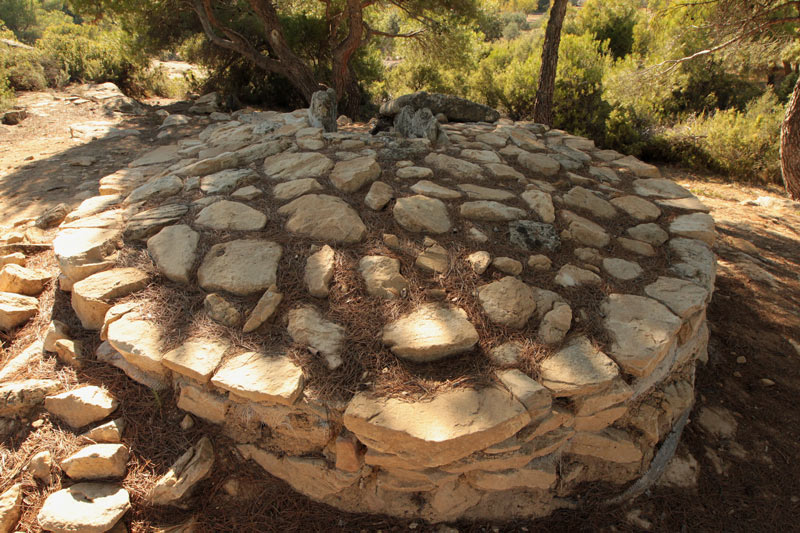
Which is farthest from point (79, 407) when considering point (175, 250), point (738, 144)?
point (738, 144)

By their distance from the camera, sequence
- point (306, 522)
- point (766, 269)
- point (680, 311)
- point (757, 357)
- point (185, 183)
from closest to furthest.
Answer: point (306, 522) < point (680, 311) < point (757, 357) < point (185, 183) < point (766, 269)

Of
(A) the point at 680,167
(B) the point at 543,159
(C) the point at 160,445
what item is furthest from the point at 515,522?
(A) the point at 680,167

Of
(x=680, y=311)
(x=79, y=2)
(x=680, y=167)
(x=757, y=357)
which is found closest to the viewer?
(x=680, y=311)

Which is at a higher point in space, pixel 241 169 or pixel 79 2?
pixel 79 2

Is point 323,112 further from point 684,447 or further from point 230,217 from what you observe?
point 684,447

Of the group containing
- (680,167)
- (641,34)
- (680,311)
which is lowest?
(680,167)

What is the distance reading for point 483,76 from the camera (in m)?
8.62

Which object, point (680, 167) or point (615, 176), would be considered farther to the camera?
point (680, 167)

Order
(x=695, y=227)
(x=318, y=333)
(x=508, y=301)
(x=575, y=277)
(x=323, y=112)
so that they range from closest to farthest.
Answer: (x=318, y=333)
(x=508, y=301)
(x=575, y=277)
(x=695, y=227)
(x=323, y=112)

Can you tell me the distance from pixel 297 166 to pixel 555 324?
2.00 m

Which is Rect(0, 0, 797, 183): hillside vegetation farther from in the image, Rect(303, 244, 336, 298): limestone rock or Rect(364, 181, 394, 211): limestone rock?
Rect(303, 244, 336, 298): limestone rock

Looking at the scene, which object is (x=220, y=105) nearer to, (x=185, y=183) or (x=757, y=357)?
(x=185, y=183)

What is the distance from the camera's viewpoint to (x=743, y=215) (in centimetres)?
513

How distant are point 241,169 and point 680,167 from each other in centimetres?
736
